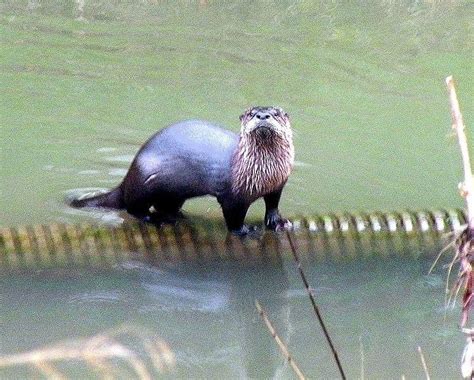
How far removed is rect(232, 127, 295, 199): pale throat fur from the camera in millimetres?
3832

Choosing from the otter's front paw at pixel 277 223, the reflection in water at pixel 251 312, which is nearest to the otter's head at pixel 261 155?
the otter's front paw at pixel 277 223

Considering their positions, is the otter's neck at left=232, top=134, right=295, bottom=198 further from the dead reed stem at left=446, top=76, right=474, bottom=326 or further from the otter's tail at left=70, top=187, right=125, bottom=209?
the dead reed stem at left=446, top=76, right=474, bottom=326

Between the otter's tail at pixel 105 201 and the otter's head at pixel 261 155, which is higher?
the otter's head at pixel 261 155

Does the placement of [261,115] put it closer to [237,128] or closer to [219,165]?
[219,165]

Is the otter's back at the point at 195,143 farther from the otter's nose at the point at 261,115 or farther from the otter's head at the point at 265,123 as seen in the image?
the otter's nose at the point at 261,115

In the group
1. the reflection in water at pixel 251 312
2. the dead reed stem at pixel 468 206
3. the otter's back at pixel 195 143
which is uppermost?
the dead reed stem at pixel 468 206

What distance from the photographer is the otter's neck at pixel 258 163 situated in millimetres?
3832

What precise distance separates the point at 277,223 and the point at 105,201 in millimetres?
798

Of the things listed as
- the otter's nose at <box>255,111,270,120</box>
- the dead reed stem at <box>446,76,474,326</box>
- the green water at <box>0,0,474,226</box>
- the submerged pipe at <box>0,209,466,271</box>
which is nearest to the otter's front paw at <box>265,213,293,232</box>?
the submerged pipe at <box>0,209,466,271</box>

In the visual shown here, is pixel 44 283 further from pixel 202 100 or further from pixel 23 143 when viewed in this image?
pixel 202 100

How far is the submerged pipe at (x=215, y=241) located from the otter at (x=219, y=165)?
0.39 feet

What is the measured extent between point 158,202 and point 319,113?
188 centimetres

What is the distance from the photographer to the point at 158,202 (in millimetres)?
4031

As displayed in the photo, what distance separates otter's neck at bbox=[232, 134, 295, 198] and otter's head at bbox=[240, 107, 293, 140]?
0.7 inches
